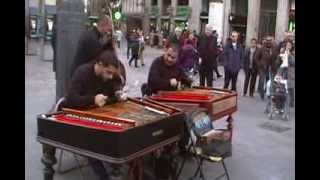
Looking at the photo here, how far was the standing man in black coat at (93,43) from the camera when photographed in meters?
7.32

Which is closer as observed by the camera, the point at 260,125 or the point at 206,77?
the point at 260,125

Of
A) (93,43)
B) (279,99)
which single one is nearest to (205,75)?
(279,99)

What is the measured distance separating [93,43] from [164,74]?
1.09 metres

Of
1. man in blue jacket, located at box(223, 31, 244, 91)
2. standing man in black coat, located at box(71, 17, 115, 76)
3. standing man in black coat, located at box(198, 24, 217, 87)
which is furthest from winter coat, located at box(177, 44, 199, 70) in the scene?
standing man in black coat, located at box(71, 17, 115, 76)

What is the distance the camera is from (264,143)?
8.60 metres

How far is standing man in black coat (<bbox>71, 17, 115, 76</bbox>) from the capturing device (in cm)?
732

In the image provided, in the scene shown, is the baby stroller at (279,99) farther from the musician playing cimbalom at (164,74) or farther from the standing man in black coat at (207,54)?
the musician playing cimbalom at (164,74)

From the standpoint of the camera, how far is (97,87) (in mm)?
5617

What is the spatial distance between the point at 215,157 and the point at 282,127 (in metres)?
4.57

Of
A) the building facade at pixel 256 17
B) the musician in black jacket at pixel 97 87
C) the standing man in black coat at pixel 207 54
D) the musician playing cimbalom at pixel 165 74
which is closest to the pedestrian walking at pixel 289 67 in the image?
the standing man in black coat at pixel 207 54

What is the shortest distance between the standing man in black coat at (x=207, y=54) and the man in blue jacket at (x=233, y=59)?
13.3 inches

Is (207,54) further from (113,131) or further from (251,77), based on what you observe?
(113,131)
